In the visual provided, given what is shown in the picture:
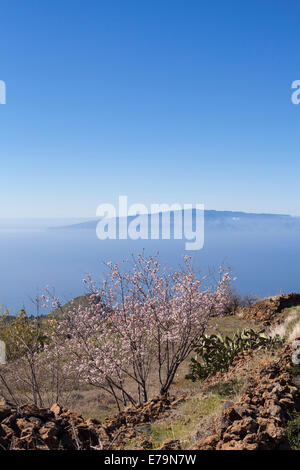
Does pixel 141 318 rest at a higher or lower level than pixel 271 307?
higher

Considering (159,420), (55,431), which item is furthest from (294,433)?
(55,431)

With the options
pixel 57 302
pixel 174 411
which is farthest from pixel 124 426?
pixel 57 302

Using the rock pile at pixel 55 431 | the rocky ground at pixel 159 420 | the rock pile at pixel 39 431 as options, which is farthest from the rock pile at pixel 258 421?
the rock pile at pixel 39 431

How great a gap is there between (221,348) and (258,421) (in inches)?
323

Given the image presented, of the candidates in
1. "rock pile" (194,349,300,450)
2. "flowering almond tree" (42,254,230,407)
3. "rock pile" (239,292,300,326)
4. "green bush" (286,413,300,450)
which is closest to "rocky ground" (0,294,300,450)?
"rock pile" (194,349,300,450)

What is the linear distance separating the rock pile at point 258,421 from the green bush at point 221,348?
554 cm

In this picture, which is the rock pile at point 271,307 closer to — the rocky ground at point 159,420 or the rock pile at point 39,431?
the rocky ground at point 159,420

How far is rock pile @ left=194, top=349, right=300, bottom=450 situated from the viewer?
5.07m

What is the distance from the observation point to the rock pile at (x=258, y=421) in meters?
5.07

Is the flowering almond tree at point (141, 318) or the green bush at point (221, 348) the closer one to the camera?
the flowering almond tree at point (141, 318)

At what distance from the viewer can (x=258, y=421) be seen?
561 cm

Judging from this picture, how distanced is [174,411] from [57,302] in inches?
216

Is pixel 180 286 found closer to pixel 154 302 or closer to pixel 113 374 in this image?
pixel 154 302

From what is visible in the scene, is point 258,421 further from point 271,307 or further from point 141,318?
point 271,307
